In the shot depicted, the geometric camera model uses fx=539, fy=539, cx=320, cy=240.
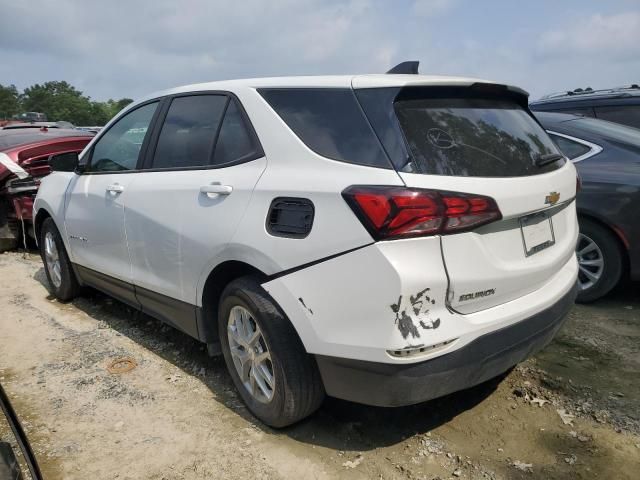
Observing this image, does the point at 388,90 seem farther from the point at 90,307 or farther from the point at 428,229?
the point at 90,307

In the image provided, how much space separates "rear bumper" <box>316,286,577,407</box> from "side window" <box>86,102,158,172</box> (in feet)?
7.29

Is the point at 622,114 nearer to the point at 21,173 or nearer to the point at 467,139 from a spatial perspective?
the point at 467,139

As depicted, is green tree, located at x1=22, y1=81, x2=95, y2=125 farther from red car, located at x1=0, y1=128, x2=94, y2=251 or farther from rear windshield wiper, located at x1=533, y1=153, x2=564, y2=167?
rear windshield wiper, located at x1=533, y1=153, x2=564, y2=167

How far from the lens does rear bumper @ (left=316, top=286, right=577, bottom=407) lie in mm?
2209

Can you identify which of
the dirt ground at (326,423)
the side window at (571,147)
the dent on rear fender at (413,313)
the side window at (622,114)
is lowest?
the dirt ground at (326,423)

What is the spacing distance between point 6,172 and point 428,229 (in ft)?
19.6

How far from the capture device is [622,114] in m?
5.27

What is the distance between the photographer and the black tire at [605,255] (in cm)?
417

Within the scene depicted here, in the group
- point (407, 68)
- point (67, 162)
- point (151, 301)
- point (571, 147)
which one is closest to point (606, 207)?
point (571, 147)

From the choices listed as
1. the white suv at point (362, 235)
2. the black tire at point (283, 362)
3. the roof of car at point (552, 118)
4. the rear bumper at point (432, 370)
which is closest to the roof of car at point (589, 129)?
the roof of car at point (552, 118)

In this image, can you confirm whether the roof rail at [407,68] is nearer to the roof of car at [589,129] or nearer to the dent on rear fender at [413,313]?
the dent on rear fender at [413,313]

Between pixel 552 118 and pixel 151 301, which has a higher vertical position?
pixel 552 118

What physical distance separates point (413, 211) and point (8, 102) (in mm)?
103292

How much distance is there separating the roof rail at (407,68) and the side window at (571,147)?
208cm
